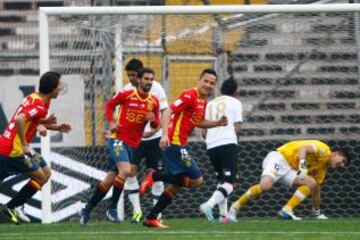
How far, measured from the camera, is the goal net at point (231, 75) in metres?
17.2

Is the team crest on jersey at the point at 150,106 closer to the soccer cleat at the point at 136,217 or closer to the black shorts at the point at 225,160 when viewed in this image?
the black shorts at the point at 225,160

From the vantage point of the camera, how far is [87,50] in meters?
17.3

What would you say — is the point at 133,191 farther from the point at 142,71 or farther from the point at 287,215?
the point at 142,71

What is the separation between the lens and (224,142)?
16656 mm

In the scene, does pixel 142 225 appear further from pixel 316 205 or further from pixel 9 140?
pixel 316 205

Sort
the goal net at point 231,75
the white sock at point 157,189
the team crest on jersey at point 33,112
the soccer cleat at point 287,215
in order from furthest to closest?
1. the goal net at point 231,75
2. the soccer cleat at point 287,215
3. the white sock at point 157,189
4. the team crest on jersey at point 33,112

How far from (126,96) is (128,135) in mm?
462

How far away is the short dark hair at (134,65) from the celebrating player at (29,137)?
1434mm

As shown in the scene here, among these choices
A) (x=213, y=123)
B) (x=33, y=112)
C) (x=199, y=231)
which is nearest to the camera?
(x=199, y=231)

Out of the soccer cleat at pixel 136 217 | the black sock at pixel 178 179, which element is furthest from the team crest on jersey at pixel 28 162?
the soccer cleat at pixel 136 217

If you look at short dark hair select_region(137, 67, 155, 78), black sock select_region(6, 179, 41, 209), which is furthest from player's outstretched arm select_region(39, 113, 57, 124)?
short dark hair select_region(137, 67, 155, 78)

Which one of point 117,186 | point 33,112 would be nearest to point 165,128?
point 117,186

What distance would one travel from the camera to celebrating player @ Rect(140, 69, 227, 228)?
48.4ft

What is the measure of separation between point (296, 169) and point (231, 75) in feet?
5.39
